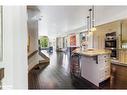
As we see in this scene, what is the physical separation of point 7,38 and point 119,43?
680cm

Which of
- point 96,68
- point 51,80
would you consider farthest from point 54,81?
point 96,68

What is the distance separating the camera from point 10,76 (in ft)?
3.12

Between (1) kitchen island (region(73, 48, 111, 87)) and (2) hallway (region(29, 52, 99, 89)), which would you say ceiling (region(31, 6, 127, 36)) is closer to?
(1) kitchen island (region(73, 48, 111, 87))

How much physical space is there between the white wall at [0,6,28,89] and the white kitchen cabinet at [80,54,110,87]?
322 cm

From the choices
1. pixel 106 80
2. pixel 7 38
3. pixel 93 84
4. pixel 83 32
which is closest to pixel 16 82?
pixel 7 38

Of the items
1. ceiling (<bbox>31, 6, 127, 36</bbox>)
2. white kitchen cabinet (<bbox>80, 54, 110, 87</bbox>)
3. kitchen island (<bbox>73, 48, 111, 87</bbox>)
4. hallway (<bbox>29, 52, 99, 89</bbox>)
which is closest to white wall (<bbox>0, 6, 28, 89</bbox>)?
hallway (<bbox>29, 52, 99, 89</bbox>)

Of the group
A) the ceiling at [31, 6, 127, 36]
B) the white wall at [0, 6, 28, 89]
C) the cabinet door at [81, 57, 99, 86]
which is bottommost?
the cabinet door at [81, 57, 99, 86]

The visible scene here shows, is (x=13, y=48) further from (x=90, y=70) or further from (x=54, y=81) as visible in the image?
(x=54, y=81)

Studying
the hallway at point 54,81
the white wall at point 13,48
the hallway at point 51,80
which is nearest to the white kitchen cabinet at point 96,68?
the hallway at point 54,81

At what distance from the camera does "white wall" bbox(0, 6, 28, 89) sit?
93 centimetres

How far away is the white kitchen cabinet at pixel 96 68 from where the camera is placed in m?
4.12

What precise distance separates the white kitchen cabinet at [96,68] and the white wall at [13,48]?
322cm

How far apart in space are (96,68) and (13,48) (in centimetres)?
337
